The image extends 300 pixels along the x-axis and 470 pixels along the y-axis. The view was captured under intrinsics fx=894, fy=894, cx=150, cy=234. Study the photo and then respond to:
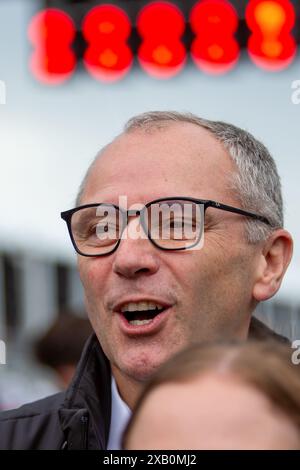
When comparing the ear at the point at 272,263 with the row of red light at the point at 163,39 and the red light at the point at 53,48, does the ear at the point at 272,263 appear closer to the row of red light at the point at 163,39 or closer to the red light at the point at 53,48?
the row of red light at the point at 163,39

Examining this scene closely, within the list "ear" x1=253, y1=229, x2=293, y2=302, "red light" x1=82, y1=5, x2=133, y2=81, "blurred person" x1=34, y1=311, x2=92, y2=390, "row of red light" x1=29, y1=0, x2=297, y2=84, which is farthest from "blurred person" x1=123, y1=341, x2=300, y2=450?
"red light" x1=82, y1=5, x2=133, y2=81

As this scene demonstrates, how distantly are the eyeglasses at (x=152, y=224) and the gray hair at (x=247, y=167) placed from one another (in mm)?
50

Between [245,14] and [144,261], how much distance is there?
3250mm

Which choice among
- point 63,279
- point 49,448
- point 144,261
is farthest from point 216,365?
point 63,279

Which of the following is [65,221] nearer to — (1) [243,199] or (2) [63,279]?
(1) [243,199]

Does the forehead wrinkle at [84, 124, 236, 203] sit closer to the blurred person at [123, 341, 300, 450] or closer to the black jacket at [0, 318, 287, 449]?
the black jacket at [0, 318, 287, 449]

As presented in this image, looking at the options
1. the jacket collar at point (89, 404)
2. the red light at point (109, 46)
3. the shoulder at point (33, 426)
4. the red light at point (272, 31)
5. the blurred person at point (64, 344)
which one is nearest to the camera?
the jacket collar at point (89, 404)

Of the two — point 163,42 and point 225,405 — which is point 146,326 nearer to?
point 225,405

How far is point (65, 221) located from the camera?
7.73ft

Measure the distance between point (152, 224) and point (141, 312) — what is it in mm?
211

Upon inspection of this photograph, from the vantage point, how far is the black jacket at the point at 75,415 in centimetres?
205

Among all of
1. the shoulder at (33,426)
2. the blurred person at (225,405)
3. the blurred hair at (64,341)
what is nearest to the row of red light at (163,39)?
the blurred hair at (64,341)

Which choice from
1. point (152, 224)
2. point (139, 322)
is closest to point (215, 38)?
point (152, 224)

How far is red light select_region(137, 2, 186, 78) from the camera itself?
16.5 ft
